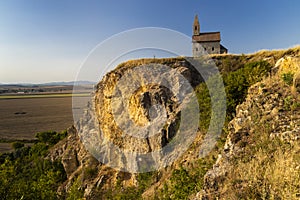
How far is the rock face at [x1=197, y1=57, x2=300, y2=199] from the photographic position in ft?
18.5

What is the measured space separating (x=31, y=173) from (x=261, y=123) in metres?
35.2

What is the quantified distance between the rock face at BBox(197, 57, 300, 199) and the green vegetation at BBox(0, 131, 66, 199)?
511 centimetres

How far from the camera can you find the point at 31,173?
107ft

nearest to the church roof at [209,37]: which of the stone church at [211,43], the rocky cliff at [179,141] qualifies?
the stone church at [211,43]

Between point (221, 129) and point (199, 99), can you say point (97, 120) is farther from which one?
point (221, 129)

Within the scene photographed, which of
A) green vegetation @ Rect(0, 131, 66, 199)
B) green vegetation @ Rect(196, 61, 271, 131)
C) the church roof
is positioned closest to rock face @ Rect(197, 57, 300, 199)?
green vegetation @ Rect(196, 61, 271, 131)

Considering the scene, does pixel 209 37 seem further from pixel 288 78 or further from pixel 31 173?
pixel 31 173

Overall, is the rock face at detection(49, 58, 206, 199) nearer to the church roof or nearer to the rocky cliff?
the rocky cliff

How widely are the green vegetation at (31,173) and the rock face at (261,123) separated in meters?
5.11

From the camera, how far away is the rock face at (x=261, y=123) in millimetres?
5637

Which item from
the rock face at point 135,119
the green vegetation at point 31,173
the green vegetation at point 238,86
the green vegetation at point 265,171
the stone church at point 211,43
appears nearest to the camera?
the green vegetation at point 265,171

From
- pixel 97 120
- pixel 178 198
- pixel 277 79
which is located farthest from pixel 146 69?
pixel 178 198

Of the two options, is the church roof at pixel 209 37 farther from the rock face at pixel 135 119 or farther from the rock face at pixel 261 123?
the rock face at pixel 261 123

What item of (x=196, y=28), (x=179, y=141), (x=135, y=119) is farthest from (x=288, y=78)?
(x=196, y=28)
